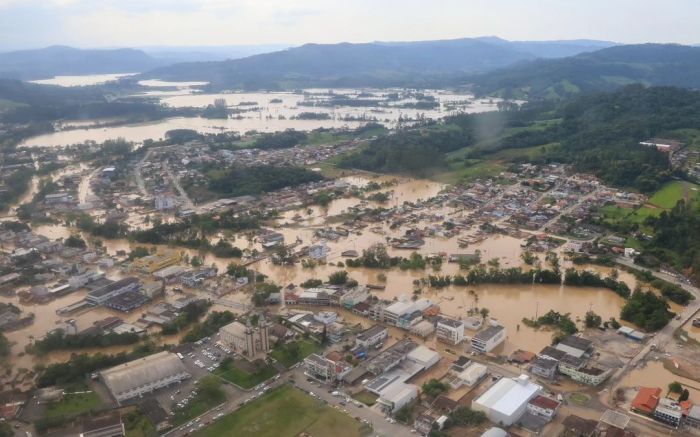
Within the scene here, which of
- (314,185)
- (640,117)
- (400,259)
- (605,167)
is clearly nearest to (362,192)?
(314,185)

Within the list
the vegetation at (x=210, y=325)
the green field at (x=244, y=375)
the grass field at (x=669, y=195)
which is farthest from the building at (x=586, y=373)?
the grass field at (x=669, y=195)

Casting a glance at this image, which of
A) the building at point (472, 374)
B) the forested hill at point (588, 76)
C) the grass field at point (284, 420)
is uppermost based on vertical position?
the forested hill at point (588, 76)

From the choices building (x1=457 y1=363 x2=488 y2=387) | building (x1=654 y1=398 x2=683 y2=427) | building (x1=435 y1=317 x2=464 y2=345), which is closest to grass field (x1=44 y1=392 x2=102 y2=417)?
building (x1=457 y1=363 x2=488 y2=387)

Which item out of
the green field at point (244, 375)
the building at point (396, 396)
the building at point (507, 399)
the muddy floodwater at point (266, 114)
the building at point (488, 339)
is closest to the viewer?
the building at point (507, 399)

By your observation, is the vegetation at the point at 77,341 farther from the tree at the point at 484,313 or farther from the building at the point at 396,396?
the tree at the point at 484,313

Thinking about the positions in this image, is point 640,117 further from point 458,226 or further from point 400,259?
point 400,259

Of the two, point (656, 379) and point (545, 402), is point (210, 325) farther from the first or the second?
point (656, 379)

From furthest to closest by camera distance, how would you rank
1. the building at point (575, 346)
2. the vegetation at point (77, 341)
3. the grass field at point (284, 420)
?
the vegetation at point (77, 341) < the building at point (575, 346) < the grass field at point (284, 420)

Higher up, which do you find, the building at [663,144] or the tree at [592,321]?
the building at [663,144]
